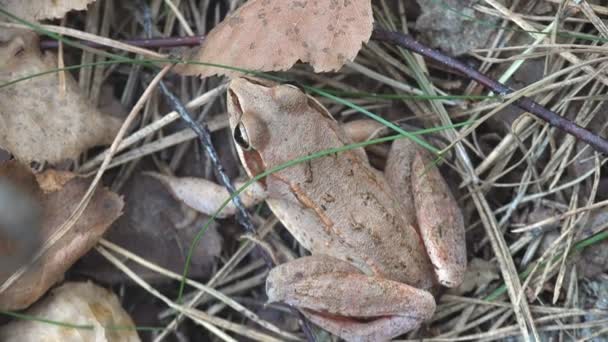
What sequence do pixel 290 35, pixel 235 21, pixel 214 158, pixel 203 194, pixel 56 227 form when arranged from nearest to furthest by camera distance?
pixel 290 35 → pixel 235 21 → pixel 56 227 → pixel 214 158 → pixel 203 194

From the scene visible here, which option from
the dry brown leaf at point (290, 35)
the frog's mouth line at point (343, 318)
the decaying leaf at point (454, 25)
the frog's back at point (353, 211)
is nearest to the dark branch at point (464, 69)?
the decaying leaf at point (454, 25)

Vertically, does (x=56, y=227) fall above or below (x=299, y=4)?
below

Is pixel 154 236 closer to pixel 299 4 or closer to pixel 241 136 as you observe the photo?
pixel 241 136

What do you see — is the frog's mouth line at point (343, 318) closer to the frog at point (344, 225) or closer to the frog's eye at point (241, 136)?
the frog at point (344, 225)

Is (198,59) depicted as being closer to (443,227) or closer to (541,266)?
(443,227)

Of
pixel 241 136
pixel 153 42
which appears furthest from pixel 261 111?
pixel 153 42

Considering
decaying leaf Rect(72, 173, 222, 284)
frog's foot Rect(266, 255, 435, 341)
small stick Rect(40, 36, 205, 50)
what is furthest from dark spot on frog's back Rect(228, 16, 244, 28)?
frog's foot Rect(266, 255, 435, 341)
